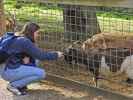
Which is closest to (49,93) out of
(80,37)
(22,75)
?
(22,75)

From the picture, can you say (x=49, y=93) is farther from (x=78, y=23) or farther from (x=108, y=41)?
(x=78, y=23)

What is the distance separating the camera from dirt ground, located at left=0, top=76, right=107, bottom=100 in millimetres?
6832

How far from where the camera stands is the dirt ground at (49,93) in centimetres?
683

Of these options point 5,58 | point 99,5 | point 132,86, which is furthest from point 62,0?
point 132,86

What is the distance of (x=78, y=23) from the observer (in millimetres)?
8258

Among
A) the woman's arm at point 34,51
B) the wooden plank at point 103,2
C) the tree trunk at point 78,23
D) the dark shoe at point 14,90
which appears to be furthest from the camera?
the tree trunk at point 78,23

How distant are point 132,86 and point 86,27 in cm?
176

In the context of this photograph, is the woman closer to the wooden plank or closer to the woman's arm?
the woman's arm

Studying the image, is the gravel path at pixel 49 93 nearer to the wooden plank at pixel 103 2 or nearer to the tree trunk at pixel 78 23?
the tree trunk at pixel 78 23

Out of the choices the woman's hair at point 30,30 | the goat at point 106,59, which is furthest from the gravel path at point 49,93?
the woman's hair at point 30,30

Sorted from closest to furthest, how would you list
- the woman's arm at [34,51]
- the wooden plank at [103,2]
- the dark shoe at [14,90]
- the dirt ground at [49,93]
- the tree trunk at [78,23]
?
the wooden plank at [103,2] → the woman's arm at [34,51] → the dirt ground at [49,93] → the dark shoe at [14,90] → the tree trunk at [78,23]

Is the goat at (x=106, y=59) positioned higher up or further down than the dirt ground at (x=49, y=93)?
higher up

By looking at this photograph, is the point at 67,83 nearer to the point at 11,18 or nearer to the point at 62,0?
the point at 62,0

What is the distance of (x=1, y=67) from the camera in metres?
6.91
